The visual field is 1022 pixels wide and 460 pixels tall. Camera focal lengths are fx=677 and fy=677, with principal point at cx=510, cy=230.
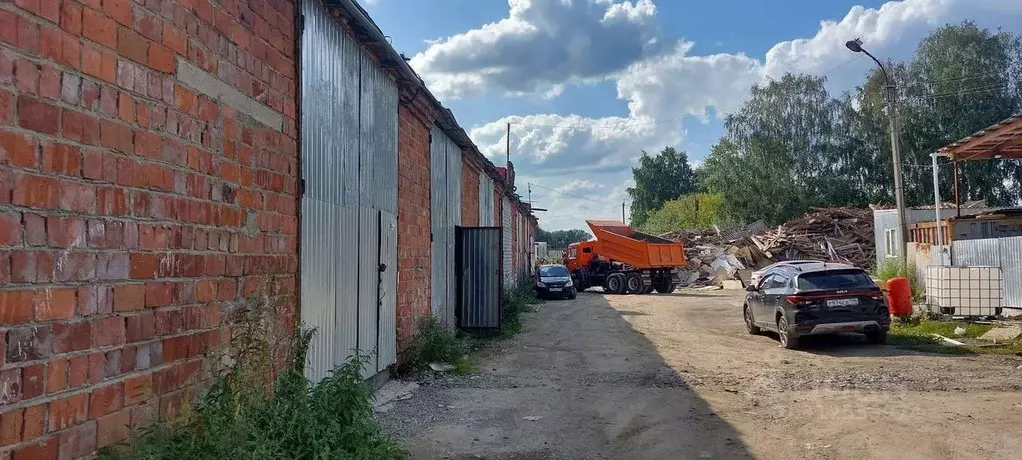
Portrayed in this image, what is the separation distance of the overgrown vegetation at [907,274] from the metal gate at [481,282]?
11594mm

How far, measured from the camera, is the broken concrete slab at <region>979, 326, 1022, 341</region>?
12539 millimetres

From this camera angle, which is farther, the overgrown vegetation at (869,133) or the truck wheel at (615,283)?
the overgrown vegetation at (869,133)

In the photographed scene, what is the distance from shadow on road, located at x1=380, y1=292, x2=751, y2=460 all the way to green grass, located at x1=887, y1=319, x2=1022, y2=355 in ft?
16.5

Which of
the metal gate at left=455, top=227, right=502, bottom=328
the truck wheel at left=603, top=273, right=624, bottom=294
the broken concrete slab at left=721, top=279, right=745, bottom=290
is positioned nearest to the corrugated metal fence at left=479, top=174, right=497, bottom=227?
the metal gate at left=455, top=227, right=502, bottom=328

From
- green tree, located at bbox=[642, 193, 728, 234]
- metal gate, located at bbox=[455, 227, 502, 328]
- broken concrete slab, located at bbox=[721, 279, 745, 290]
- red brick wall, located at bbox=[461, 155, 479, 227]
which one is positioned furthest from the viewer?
green tree, located at bbox=[642, 193, 728, 234]

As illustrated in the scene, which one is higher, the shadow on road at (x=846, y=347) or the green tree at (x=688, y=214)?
the green tree at (x=688, y=214)

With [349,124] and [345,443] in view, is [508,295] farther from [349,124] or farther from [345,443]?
[345,443]

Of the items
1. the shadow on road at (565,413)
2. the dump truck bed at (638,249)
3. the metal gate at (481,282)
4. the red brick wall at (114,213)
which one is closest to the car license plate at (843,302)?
the shadow on road at (565,413)

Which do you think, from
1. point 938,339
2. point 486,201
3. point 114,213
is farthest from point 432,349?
point 938,339

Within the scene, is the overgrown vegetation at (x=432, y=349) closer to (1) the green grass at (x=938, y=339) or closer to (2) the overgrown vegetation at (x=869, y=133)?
(1) the green grass at (x=938, y=339)

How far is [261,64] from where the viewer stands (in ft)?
17.4

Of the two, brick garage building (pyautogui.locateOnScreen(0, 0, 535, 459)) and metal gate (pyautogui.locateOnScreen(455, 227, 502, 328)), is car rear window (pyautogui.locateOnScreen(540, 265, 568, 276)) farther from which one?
brick garage building (pyautogui.locateOnScreen(0, 0, 535, 459))

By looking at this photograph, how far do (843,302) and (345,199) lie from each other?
925 cm

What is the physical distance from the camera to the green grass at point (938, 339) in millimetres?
11711
